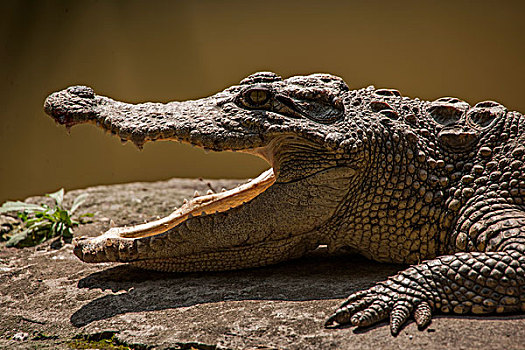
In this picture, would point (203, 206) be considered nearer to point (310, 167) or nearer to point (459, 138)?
point (310, 167)

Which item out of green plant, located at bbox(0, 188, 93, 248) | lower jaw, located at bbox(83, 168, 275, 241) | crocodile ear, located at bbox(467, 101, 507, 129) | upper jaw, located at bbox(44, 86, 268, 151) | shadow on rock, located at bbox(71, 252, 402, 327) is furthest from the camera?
green plant, located at bbox(0, 188, 93, 248)

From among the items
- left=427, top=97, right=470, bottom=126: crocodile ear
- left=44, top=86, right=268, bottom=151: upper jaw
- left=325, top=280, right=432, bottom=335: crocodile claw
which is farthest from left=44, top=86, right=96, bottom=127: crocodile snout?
left=427, top=97, right=470, bottom=126: crocodile ear

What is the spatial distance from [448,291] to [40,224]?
3433mm

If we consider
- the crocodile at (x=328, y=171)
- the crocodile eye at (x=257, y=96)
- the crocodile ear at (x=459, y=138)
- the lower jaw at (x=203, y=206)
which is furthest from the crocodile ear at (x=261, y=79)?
the crocodile ear at (x=459, y=138)

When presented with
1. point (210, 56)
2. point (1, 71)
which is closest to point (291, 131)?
point (210, 56)

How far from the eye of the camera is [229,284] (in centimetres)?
332

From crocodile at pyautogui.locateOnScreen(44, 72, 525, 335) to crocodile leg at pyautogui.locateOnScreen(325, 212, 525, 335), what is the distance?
0.33 meters

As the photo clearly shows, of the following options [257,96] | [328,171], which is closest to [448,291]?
[328,171]

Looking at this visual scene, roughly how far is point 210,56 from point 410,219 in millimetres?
4330

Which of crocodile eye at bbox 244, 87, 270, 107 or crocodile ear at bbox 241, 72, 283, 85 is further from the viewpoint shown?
crocodile ear at bbox 241, 72, 283, 85

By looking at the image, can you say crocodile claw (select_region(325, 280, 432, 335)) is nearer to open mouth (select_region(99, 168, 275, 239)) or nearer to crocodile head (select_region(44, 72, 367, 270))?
crocodile head (select_region(44, 72, 367, 270))

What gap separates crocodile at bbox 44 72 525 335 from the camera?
10.6 ft

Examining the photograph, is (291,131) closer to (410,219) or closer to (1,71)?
(410,219)

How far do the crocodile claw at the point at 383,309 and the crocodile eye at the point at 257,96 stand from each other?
135cm
